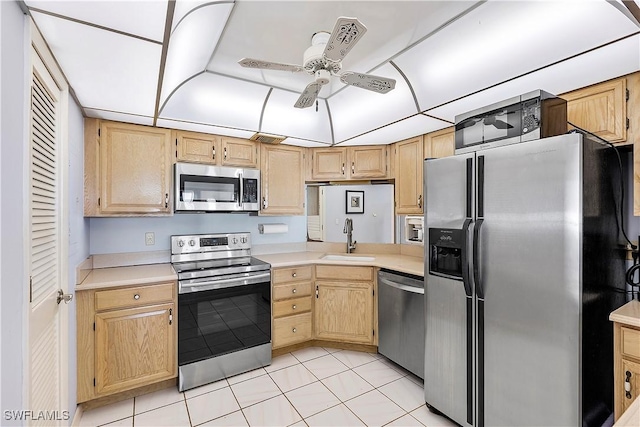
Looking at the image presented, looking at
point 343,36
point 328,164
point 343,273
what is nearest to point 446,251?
point 343,273

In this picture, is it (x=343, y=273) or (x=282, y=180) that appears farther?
(x=282, y=180)

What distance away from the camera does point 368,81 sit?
180cm

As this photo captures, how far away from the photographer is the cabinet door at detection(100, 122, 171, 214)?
2.47m

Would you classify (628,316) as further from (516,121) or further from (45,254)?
(45,254)

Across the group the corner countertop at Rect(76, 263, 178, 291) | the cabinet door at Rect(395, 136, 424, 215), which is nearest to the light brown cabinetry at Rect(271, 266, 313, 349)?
the corner countertop at Rect(76, 263, 178, 291)

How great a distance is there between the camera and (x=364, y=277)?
9.77 feet

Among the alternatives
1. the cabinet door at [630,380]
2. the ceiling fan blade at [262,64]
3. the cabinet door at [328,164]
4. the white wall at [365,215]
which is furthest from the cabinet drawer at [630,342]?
the cabinet door at [328,164]

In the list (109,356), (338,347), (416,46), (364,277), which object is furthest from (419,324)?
(109,356)

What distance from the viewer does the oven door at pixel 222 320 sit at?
2.43m

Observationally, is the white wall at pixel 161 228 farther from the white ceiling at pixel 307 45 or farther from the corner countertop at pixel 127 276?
the white ceiling at pixel 307 45

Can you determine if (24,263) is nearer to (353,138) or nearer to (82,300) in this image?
(82,300)

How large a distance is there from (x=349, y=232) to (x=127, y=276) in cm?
219

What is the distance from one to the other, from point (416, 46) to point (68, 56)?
195cm

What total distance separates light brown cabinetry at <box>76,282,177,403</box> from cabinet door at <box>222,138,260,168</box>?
1258 millimetres
